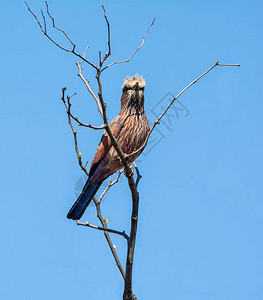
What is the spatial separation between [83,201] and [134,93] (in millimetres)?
1463

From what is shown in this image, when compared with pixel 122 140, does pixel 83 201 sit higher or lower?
lower

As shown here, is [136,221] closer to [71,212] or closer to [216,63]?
[71,212]

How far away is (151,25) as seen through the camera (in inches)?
200

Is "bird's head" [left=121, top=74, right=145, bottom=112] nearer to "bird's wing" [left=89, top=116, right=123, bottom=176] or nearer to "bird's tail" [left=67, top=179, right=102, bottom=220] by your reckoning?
"bird's wing" [left=89, top=116, right=123, bottom=176]

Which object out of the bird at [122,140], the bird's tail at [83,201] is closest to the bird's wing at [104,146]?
the bird at [122,140]

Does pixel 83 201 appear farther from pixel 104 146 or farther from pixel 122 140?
pixel 122 140

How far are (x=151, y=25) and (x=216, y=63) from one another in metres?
1.01

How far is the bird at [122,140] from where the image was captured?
18.0 feet

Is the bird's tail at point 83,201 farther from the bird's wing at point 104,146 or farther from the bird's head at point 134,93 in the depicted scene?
the bird's head at point 134,93

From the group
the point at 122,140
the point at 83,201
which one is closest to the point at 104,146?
the point at 122,140

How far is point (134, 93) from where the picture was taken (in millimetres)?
5758

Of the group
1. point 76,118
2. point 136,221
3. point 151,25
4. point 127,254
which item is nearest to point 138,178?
point 136,221

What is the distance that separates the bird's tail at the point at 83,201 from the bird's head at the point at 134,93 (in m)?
1.06

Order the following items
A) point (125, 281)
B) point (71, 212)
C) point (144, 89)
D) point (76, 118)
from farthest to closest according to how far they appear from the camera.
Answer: point (144, 89)
point (71, 212)
point (125, 281)
point (76, 118)
